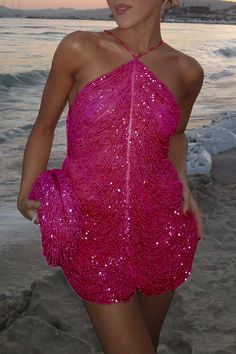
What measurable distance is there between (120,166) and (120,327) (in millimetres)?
611

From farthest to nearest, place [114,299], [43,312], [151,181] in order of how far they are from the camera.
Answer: [43,312], [151,181], [114,299]

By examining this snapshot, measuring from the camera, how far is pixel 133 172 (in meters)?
2.14

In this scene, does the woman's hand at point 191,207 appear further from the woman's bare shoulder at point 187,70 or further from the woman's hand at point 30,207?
the woman's hand at point 30,207

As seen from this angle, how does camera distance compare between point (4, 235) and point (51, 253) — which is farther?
point (4, 235)

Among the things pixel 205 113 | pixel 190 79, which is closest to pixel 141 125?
pixel 190 79

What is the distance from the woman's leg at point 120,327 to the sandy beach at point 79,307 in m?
1.52

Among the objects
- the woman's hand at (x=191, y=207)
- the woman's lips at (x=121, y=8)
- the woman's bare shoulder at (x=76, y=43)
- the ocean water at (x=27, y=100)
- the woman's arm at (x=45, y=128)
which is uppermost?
the woman's lips at (x=121, y=8)

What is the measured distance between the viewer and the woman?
2.08 m

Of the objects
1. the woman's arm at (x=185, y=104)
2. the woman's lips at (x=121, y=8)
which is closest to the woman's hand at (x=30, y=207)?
the woman's arm at (x=185, y=104)

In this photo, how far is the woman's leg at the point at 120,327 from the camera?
6.68 feet

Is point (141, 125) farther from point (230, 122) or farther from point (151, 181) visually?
point (230, 122)

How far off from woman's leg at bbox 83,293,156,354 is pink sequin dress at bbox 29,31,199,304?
4 cm

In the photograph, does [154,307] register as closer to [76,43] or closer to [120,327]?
[120,327]

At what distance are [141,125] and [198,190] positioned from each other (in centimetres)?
480
